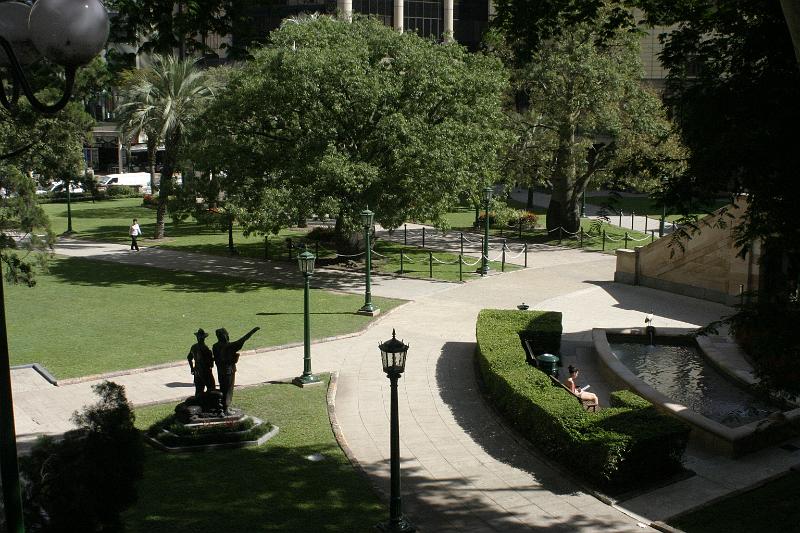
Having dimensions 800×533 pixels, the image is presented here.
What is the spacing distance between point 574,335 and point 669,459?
8.43m

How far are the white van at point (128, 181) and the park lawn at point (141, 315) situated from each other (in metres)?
29.5

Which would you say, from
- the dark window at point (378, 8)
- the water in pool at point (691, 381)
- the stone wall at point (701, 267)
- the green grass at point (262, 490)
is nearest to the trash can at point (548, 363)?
the water in pool at point (691, 381)

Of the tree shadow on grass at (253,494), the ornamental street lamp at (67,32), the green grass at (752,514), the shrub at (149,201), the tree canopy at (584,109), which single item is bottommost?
the green grass at (752,514)

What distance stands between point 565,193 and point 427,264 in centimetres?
884

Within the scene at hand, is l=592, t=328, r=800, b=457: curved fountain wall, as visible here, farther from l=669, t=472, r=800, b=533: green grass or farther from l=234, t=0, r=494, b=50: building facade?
l=234, t=0, r=494, b=50: building facade

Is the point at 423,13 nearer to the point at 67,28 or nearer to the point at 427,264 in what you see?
the point at 427,264

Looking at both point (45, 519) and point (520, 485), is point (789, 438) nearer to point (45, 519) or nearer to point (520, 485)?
point (520, 485)

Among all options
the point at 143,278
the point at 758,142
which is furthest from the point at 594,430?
the point at 143,278

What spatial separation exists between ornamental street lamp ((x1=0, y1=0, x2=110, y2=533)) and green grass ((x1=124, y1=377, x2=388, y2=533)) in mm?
4975

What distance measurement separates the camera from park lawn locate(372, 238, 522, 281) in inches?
1142

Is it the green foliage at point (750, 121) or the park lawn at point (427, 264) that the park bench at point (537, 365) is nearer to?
the green foliage at point (750, 121)

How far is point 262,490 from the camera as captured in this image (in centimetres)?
1194

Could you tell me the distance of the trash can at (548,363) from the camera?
16.9 m

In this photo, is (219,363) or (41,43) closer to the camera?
(41,43)
